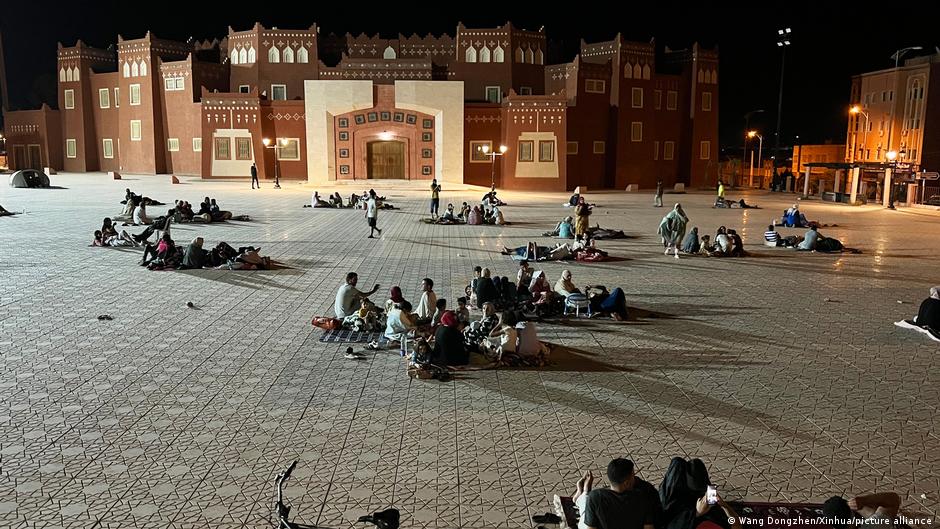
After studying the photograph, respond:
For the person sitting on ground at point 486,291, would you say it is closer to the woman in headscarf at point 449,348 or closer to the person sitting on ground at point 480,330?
the person sitting on ground at point 480,330

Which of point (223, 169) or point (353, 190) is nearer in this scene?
point (353, 190)

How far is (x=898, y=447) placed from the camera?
671 cm

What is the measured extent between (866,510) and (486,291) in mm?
7446

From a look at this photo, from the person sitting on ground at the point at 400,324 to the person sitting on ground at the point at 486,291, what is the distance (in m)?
1.93

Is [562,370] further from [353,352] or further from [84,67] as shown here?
[84,67]

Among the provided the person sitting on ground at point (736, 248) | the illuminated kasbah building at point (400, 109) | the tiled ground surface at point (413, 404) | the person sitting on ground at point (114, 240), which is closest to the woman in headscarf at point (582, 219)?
the person sitting on ground at point (736, 248)

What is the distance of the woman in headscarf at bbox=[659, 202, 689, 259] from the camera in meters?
18.7

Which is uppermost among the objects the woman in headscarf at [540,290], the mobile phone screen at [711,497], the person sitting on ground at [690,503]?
the woman in headscarf at [540,290]

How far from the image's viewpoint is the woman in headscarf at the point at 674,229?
734 inches

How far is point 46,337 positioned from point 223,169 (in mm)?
41142

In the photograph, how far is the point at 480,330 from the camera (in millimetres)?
9797

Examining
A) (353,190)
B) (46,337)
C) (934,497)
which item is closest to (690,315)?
(934,497)

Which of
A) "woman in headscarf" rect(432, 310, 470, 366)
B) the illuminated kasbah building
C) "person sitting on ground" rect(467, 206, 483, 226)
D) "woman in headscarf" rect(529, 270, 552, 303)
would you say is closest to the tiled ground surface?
"woman in headscarf" rect(432, 310, 470, 366)

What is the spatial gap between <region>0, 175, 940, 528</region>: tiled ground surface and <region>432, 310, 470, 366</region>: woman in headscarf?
355 millimetres
